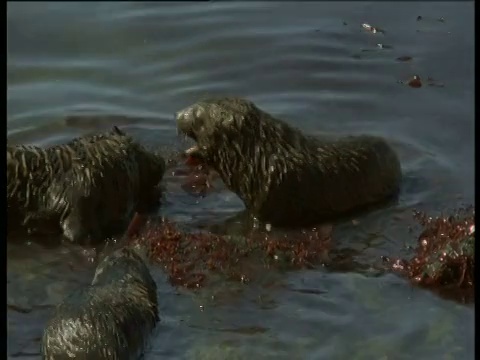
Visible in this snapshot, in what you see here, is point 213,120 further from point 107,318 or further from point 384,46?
point 384,46

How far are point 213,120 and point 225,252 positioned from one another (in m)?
1.09

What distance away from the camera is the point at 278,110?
11.5m

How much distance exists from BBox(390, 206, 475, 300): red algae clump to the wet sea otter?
0.83 m

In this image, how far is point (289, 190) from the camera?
9.12 metres

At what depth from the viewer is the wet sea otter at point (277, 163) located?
359 inches

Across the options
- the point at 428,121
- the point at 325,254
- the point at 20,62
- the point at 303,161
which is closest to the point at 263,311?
the point at 325,254

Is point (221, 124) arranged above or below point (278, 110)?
above

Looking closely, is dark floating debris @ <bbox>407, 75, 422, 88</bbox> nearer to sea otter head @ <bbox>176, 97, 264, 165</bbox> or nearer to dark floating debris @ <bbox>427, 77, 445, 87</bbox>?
dark floating debris @ <bbox>427, 77, 445, 87</bbox>

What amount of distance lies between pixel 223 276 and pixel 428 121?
3515 millimetres

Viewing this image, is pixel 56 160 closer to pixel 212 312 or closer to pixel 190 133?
pixel 190 133

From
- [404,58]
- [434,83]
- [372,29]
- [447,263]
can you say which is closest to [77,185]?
[447,263]

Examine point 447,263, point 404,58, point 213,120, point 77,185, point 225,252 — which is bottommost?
point 225,252

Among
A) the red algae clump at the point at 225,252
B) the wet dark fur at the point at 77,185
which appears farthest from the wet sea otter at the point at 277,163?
the wet dark fur at the point at 77,185

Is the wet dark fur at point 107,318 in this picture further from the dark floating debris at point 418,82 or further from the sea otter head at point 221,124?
the dark floating debris at point 418,82
